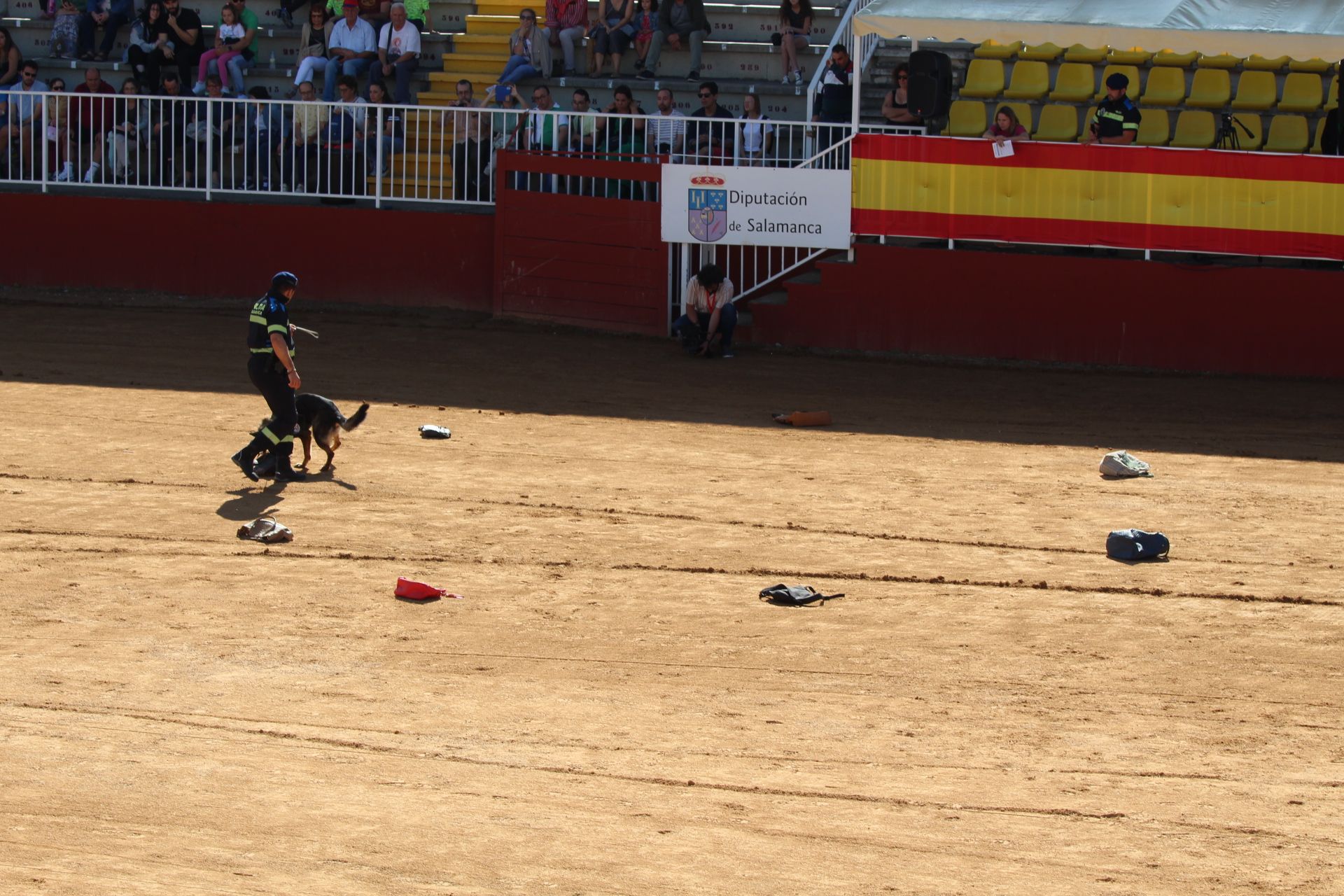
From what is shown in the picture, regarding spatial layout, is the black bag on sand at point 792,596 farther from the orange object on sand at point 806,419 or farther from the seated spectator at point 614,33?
the seated spectator at point 614,33

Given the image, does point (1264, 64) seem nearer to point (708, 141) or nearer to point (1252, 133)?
point (1252, 133)

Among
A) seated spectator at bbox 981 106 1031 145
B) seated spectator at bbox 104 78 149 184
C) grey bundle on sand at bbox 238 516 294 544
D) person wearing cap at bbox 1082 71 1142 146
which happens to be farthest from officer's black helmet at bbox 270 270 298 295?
person wearing cap at bbox 1082 71 1142 146

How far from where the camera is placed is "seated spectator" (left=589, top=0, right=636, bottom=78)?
23500 mm

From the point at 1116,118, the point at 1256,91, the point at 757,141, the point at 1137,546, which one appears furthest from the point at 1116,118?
the point at 1137,546

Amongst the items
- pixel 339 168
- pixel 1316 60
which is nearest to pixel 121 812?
pixel 339 168

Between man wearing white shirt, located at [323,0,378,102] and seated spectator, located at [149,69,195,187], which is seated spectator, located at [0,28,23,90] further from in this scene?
man wearing white shirt, located at [323,0,378,102]

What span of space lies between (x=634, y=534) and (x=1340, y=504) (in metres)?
5.46

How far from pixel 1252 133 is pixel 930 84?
16.6 ft

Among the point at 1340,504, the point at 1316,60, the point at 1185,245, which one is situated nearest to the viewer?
the point at 1340,504

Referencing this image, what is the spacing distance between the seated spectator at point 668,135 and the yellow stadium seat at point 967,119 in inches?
135

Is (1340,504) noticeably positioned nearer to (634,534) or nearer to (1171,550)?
(1171,550)

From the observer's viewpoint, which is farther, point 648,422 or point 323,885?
point 648,422

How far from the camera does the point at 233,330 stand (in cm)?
1991

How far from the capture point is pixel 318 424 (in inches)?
535
